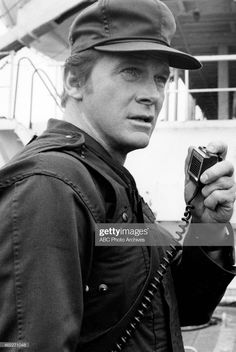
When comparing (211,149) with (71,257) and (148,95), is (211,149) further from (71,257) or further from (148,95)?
(71,257)

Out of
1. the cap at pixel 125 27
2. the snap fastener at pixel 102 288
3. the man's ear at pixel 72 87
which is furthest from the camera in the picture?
the man's ear at pixel 72 87

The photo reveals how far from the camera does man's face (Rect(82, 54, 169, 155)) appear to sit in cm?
138

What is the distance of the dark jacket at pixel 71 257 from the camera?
1.01 m

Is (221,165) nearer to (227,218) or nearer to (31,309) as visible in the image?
(227,218)

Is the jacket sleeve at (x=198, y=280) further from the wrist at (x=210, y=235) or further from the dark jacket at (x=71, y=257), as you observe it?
the dark jacket at (x=71, y=257)

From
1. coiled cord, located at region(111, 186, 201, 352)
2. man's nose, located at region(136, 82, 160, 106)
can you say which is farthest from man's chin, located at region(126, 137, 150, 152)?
coiled cord, located at region(111, 186, 201, 352)

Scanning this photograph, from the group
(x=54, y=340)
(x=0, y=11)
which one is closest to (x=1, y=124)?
(x=0, y=11)

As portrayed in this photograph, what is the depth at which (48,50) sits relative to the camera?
9789 mm

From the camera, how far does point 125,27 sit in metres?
1.36

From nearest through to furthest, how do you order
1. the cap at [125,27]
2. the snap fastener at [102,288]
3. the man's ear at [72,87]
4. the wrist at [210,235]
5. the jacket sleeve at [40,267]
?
the jacket sleeve at [40,267] → the snap fastener at [102,288] → the cap at [125,27] → the man's ear at [72,87] → the wrist at [210,235]

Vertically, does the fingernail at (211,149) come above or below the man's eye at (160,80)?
below

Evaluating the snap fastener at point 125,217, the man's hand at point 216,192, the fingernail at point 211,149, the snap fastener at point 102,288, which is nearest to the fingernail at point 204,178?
the man's hand at point 216,192

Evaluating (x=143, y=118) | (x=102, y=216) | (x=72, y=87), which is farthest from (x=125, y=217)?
(x=72, y=87)

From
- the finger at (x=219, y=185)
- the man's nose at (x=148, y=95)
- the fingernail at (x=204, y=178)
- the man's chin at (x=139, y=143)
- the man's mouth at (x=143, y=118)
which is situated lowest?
the finger at (x=219, y=185)
